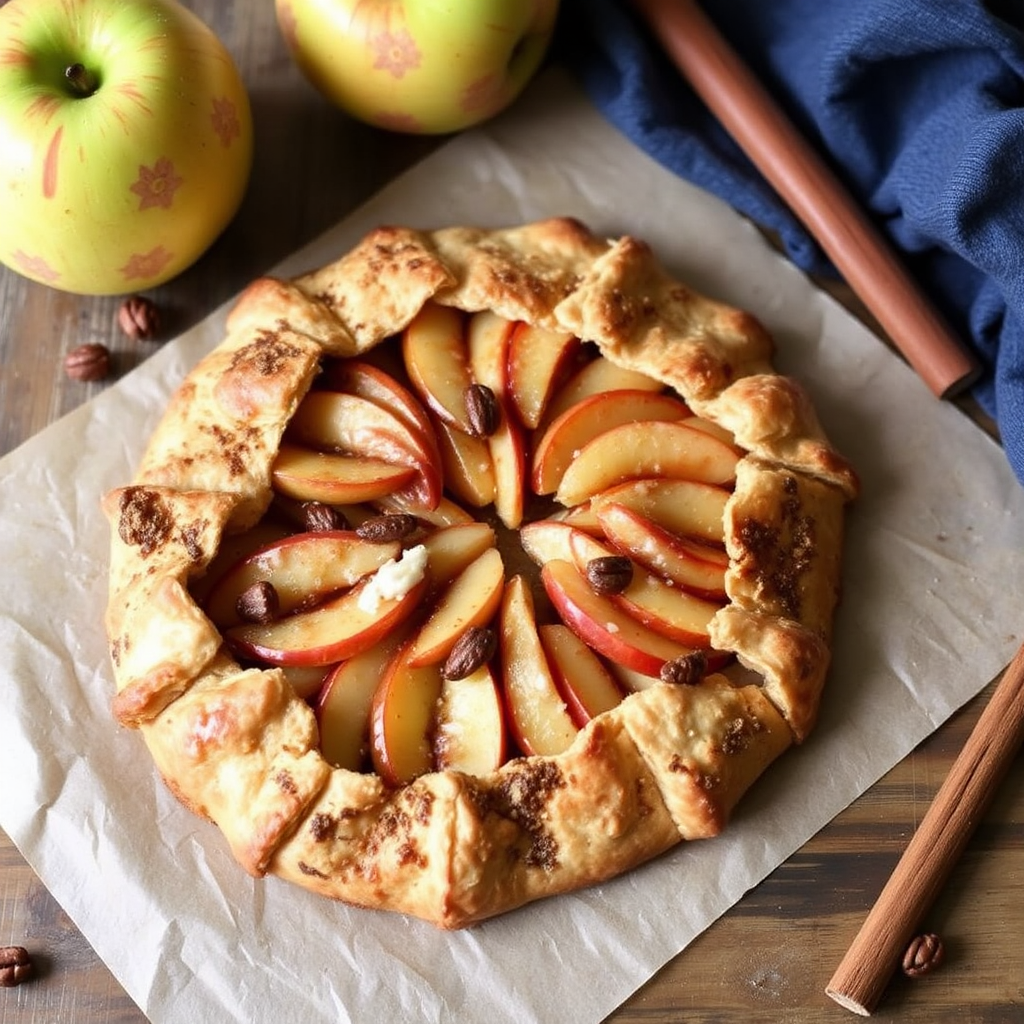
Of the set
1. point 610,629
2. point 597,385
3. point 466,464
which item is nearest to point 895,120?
point 597,385

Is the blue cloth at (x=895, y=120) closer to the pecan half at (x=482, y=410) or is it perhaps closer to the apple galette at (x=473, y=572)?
the apple galette at (x=473, y=572)

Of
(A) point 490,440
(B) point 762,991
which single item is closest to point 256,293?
(A) point 490,440

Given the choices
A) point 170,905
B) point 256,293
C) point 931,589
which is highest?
point 256,293

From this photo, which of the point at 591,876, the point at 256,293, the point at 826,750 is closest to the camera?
the point at 591,876

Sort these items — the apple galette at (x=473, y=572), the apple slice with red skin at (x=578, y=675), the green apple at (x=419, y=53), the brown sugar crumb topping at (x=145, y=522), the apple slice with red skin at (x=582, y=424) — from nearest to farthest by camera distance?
the apple galette at (x=473, y=572)
the apple slice with red skin at (x=578, y=675)
the brown sugar crumb topping at (x=145, y=522)
the apple slice with red skin at (x=582, y=424)
the green apple at (x=419, y=53)

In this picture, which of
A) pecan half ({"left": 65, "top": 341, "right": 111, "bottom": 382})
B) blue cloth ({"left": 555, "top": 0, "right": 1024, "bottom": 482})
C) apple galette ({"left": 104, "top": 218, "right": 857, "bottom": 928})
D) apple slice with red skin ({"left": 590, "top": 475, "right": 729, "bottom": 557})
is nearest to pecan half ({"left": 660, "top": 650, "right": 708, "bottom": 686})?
apple galette ({"left": 104, "top": 218, "right": 857, "bottom": 928})

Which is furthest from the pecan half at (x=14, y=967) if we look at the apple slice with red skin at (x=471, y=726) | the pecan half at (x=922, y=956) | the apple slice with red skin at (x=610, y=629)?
the pecan half at (x=922, y=956)

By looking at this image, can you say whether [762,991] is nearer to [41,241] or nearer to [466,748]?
[466,748]
